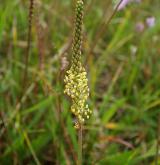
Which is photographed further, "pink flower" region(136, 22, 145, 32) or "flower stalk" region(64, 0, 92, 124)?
"pink flower" region(136, 22, 145, 32)

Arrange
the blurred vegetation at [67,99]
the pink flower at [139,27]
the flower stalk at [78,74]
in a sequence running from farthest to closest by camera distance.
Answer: the pink flower at [139,27]
the blurred vegetation at [67,99]
the flower stalk at [78,74]

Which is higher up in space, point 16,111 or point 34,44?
point 34,44

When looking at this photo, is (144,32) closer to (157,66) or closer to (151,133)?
(157,66)

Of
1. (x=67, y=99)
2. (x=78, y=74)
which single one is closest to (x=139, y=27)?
(x=67, y=99)

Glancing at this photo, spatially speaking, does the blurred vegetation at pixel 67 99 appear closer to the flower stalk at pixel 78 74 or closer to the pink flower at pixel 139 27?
the pink flower at pixel 139 27

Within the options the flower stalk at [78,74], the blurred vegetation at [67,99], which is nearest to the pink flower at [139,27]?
the blurred vegetation at [67,99]

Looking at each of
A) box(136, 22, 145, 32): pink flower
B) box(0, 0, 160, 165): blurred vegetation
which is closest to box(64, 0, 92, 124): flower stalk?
box(0, 0, 160, 165): blurred vegetation

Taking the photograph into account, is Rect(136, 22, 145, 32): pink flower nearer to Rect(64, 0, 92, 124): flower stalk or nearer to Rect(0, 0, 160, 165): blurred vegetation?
Rect(0, 0, 160, 165): blurred vegetation

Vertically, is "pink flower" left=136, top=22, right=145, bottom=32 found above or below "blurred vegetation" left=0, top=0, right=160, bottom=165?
above

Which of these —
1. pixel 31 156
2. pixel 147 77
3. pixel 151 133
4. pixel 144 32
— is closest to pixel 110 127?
pixel 151 133
